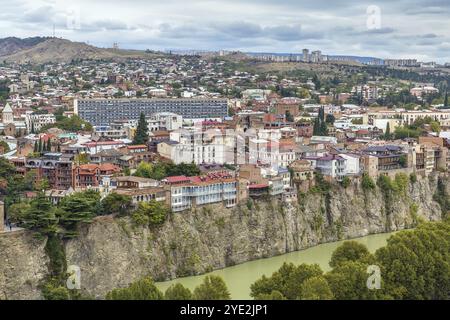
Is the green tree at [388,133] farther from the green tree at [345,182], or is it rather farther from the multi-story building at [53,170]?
the multi-story building at [53,170]

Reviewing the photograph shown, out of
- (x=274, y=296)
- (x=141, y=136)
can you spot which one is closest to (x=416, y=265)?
(x=274, y=296)

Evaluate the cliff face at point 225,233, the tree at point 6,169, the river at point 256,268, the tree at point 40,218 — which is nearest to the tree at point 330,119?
the cliff face at point 225,233

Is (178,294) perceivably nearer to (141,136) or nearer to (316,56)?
(141,136)

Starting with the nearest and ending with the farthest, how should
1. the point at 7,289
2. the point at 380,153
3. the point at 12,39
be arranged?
the point at 7,289 → the point at 380,153 → the point at 12,39

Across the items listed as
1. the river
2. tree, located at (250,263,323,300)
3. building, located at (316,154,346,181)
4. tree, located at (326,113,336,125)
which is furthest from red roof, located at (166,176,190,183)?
tree, located at (326,113,336,125)

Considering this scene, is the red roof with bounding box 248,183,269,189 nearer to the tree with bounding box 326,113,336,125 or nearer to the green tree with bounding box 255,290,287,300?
the green tree with bounding box 255,290,287,300

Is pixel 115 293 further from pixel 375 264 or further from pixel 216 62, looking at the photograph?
pixel 216 62
